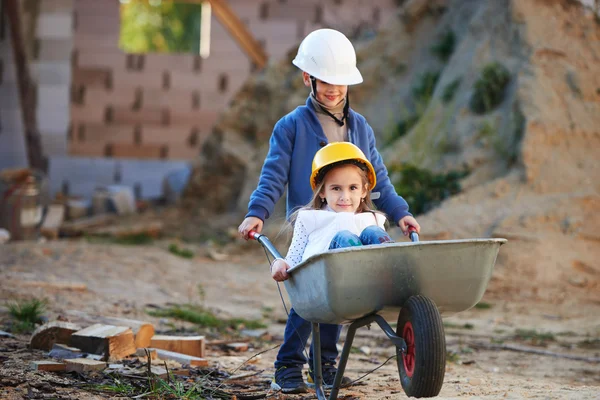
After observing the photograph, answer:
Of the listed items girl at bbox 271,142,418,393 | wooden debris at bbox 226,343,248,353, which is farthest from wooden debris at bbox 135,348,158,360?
girl at bbox 271,142,418,393

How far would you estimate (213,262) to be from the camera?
354 inches

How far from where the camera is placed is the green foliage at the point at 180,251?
358 inches

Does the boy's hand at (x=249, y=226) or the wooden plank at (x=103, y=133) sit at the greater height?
the wooden plank at (x=103, y=133)

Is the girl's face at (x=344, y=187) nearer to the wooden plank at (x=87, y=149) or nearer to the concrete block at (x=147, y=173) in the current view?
the concrete block at (x=147, y=173)

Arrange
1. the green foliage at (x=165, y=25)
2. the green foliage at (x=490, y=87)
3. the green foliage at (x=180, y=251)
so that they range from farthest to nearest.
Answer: the green foliage at (x=165, y=25) → the green foliage at (x=180, y=251) → the green foliage at (x=490, y=87)

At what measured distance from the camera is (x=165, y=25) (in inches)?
928

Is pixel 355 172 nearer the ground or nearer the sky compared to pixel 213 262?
nearer the sky

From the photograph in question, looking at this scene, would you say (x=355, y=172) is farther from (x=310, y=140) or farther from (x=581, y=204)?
(x=581, y=204)

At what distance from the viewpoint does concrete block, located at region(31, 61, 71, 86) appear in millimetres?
13203

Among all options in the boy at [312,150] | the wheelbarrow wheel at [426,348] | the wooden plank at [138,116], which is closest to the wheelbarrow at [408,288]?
the wheelbarrow wheel at [426,348]

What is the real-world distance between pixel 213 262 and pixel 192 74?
5.40 meters

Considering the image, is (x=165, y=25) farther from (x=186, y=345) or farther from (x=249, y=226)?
(x=249, y=226)

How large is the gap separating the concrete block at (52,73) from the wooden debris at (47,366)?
10248 millimetres

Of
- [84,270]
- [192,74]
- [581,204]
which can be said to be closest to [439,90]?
[581,204]
